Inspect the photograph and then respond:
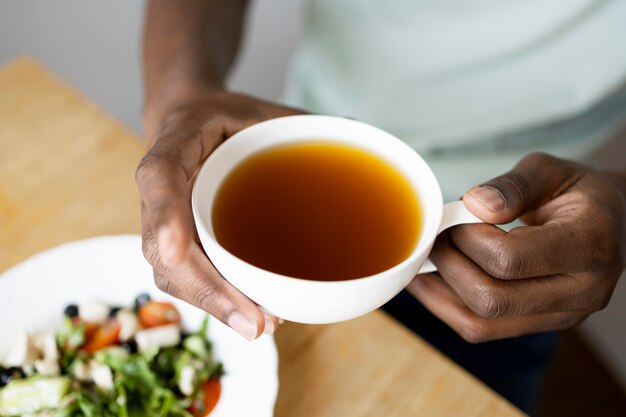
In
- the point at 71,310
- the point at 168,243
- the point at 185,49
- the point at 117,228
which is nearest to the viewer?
the point at 168,243

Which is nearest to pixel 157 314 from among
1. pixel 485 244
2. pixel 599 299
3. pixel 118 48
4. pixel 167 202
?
pixel 167 202

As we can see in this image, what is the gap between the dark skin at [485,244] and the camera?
69 centimetres

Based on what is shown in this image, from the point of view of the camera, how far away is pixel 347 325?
1.01 meters

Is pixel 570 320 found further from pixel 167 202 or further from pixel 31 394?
pixel 31 394

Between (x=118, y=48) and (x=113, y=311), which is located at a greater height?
(x=113, y=311)

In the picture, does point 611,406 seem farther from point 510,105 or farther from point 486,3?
point 486,3

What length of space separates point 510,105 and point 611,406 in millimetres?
1302

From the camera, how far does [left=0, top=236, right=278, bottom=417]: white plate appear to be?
887mm

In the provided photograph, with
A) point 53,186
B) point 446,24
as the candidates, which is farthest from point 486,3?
point 53,186

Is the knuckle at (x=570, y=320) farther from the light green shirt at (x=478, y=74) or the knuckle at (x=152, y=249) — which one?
the knuckle at (x=152, y=249)

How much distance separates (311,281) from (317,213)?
17cm

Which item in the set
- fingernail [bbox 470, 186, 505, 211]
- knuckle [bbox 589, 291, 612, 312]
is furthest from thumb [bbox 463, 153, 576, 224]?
knuckle [bbox 589, 291, 612, 312]

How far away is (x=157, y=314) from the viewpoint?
967 millimetres

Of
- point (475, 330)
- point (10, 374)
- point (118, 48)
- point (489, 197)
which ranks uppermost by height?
point (489, 197)
